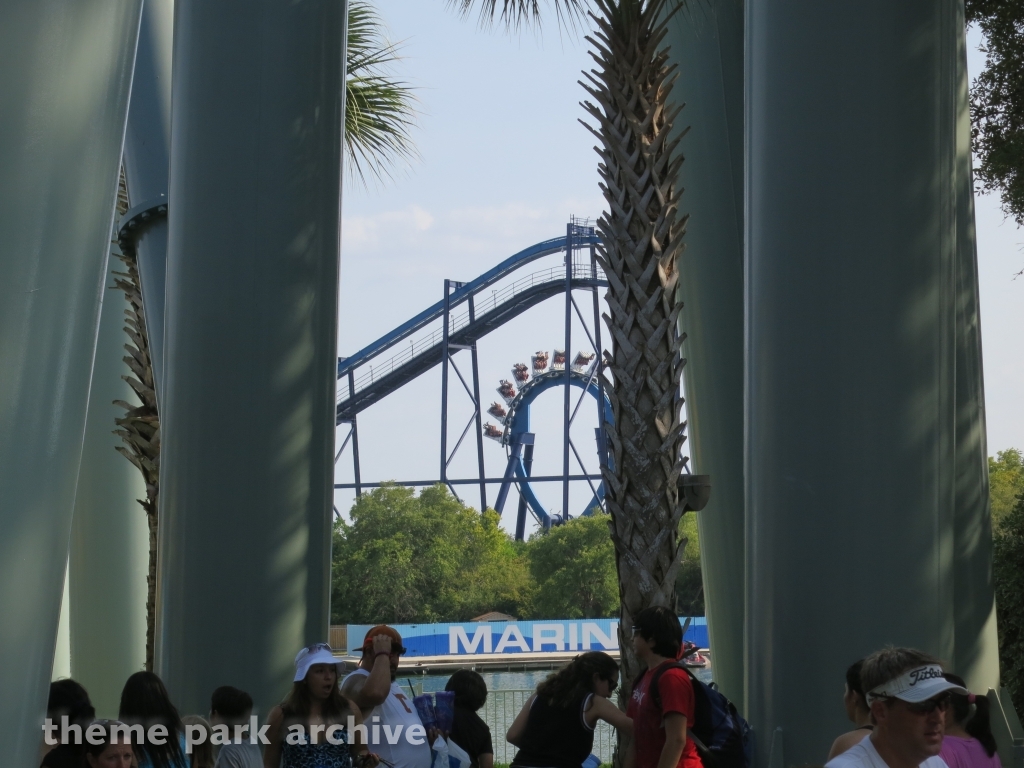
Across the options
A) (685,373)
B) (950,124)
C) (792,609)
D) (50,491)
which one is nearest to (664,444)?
(792,609)

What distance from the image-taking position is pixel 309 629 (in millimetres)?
5086

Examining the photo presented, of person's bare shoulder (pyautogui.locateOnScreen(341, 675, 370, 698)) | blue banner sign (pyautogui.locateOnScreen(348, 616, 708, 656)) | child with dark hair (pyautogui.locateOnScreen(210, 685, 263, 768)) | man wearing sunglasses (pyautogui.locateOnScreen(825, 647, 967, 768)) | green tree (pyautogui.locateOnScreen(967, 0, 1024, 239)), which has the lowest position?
blue banner sign (pyautogui.locateOnScreen(348, 616, 708, 656))

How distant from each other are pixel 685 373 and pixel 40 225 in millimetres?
6699

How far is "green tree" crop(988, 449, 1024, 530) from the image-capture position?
35891mm

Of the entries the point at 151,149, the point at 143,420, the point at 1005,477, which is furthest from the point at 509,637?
the point at 151,149

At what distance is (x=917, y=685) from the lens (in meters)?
2.15

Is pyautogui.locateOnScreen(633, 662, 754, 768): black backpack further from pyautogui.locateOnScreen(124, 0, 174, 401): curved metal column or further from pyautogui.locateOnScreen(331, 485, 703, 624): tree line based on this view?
pyautogui.locateOnScreen(331, 485, 703, 624): tree line

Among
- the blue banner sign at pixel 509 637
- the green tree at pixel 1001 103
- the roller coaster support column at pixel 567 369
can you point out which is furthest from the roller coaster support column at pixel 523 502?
the green tree at pixel 1001 103

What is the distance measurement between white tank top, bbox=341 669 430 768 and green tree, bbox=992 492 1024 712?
4798 mm

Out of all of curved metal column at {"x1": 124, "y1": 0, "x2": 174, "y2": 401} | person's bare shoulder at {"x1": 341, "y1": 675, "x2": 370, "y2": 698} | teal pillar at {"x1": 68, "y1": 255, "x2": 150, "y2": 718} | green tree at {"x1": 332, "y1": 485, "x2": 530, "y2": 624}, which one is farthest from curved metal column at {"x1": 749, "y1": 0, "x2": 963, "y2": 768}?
green tree at {"x1": 332, "y1": 485, "x2": 530, "y2": 624}

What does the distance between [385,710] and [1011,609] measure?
17.2 ft

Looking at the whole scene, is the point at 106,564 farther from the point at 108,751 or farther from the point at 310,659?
the point at 108,751

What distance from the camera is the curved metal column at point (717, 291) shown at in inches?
306

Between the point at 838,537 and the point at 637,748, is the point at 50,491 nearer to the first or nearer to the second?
the point at 637,748
